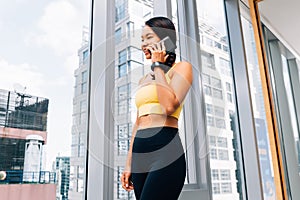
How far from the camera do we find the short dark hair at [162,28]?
0.95 m

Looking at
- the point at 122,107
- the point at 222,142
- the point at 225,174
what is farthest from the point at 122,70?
the point at 225,174

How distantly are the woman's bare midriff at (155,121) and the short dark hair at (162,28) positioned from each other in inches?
11.6

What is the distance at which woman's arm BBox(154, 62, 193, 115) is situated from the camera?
86 cm

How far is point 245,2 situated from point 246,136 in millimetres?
1084

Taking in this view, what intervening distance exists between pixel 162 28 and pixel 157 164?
486 millimetres

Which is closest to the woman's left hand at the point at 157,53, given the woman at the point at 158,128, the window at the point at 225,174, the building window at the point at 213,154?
the woman at the point at 158,128

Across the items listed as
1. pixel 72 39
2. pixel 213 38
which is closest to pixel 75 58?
pixel 72 39

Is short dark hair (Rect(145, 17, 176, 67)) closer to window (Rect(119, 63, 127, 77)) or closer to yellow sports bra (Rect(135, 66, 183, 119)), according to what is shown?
yellow sports bra (Rect(135, 66, 183, 119))

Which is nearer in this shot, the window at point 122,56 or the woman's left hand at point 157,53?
the woman's left hand at point 157,53

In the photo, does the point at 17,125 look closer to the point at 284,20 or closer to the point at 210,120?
the point at 210,120

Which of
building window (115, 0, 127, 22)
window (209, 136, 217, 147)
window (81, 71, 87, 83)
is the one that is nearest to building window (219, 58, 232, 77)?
window (209, 136, 217, 147)

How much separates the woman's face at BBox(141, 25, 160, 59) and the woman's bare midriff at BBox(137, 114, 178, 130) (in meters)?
0.22

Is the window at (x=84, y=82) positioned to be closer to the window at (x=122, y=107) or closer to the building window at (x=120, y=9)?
the window at (x=122, y=107)

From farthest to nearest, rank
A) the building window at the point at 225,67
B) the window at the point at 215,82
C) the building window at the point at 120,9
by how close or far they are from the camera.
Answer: the building window at the point at 225,67
the window at the point at 215,82
the building window at the point at 120,9
